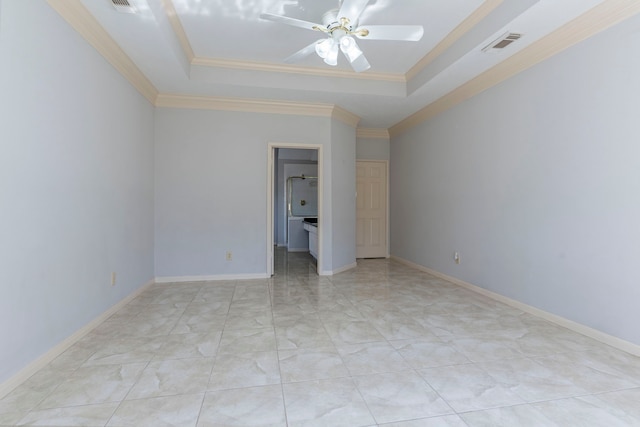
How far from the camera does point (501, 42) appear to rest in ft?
9.40

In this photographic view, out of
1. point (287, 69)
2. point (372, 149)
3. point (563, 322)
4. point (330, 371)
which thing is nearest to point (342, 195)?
point (372, 149)

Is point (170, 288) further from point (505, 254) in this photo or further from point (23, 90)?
point (505, 254)

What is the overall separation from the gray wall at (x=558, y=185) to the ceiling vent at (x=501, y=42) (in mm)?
409

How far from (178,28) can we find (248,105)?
151 cm

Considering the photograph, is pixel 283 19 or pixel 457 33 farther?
pixel 457 33

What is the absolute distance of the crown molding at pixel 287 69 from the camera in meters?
3.76

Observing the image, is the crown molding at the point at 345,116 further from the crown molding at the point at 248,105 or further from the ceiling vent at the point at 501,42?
the ceiling vent at the point at 501,42

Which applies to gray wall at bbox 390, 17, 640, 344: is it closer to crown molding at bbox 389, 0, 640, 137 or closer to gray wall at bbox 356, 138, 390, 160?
crown molding at bbox 389, 0, 640, 137

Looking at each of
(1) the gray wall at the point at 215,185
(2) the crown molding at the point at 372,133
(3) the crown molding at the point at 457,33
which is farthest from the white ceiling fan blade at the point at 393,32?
(2) the crown molding at the point at 372,133

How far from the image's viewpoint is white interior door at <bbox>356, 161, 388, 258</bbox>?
6301 mm

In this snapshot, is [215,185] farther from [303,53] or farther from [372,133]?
[372,133]

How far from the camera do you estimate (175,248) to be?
4.38 meters

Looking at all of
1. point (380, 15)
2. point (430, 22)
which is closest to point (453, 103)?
point (430, 22)

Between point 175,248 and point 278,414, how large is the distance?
11.0 ft
